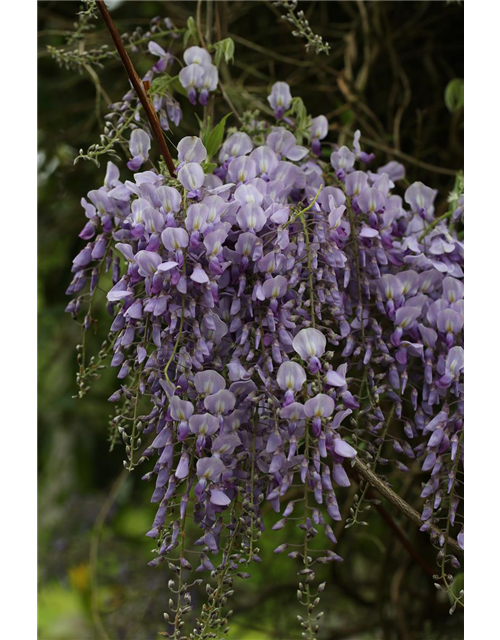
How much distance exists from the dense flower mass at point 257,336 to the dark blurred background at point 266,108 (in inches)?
10.9

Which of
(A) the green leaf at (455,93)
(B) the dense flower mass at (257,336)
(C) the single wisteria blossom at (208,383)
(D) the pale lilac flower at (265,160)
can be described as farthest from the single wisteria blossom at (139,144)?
(A) the green leaf at (455,93)

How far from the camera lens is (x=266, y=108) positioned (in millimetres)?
833

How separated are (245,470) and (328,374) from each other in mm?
107

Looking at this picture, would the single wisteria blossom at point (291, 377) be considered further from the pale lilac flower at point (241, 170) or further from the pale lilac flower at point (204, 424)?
the pale lilac flower at point (241, 170)

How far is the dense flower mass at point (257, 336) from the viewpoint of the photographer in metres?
0.50

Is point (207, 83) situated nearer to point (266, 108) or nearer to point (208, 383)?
point (266, 108)

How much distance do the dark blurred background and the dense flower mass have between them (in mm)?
278

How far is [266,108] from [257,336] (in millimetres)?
419

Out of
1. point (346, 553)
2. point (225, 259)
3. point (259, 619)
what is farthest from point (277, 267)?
point (259, 619)

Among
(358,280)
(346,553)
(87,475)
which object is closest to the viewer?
(358,280)

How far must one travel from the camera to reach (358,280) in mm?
603

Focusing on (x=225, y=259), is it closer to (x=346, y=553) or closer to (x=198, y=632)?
(x=198, y=632)

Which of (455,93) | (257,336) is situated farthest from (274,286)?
(455,93)
